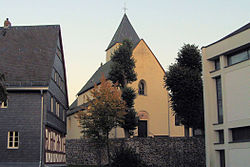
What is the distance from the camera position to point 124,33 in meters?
60.1

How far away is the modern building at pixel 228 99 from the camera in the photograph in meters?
27.6

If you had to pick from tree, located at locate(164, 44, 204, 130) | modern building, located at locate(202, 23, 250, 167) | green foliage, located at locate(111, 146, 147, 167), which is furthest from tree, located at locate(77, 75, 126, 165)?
modern building, located at locate(202, 23, 250, 167)

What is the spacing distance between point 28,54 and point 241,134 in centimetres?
1679

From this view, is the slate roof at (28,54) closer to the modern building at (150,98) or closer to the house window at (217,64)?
the house window at (217,64)

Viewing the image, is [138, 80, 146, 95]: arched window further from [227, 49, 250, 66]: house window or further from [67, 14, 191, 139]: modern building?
[227, 49, 250, 66]: house window

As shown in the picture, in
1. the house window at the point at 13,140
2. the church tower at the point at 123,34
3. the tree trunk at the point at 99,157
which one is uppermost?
the church tower at the point at 123,34

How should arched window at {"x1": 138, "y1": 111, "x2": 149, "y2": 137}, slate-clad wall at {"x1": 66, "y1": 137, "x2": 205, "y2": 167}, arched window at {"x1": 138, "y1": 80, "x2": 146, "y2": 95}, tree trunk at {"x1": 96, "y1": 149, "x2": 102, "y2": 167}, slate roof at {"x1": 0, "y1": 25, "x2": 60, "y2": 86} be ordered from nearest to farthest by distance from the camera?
slate roof at {"x1": 0, "y1": 25, "x2": 60, "y2": 86} < slate-clad wall at {"x1": 66, "y1": 137, "x2": 205, "y2": 167} < tree trunk at {"x1": 96, "y1": 149, "x2": 102, "y2": 167} < arched window at {"x1": 138, "y1": 111, "x2": 149, "y2": 137} < arched window at {"x1": 138, "y1": 80, "x2": 146, "y2": 95}

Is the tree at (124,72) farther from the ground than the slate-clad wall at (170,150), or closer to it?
farther from the ground

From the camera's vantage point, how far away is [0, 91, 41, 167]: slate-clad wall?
2661 cm

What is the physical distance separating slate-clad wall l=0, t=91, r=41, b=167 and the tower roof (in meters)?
32.9

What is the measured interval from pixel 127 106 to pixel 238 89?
12883 millimetres

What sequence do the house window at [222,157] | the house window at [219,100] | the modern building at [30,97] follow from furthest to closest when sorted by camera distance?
the house window at [219,100]
the house window at [222,157]
the modern building at [30,97]

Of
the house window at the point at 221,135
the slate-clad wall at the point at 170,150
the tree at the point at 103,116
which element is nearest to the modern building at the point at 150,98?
the slate-clad wall at the point at 170,150

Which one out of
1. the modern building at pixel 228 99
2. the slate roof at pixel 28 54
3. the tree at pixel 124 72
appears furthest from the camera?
the tree at pixel 124 72
